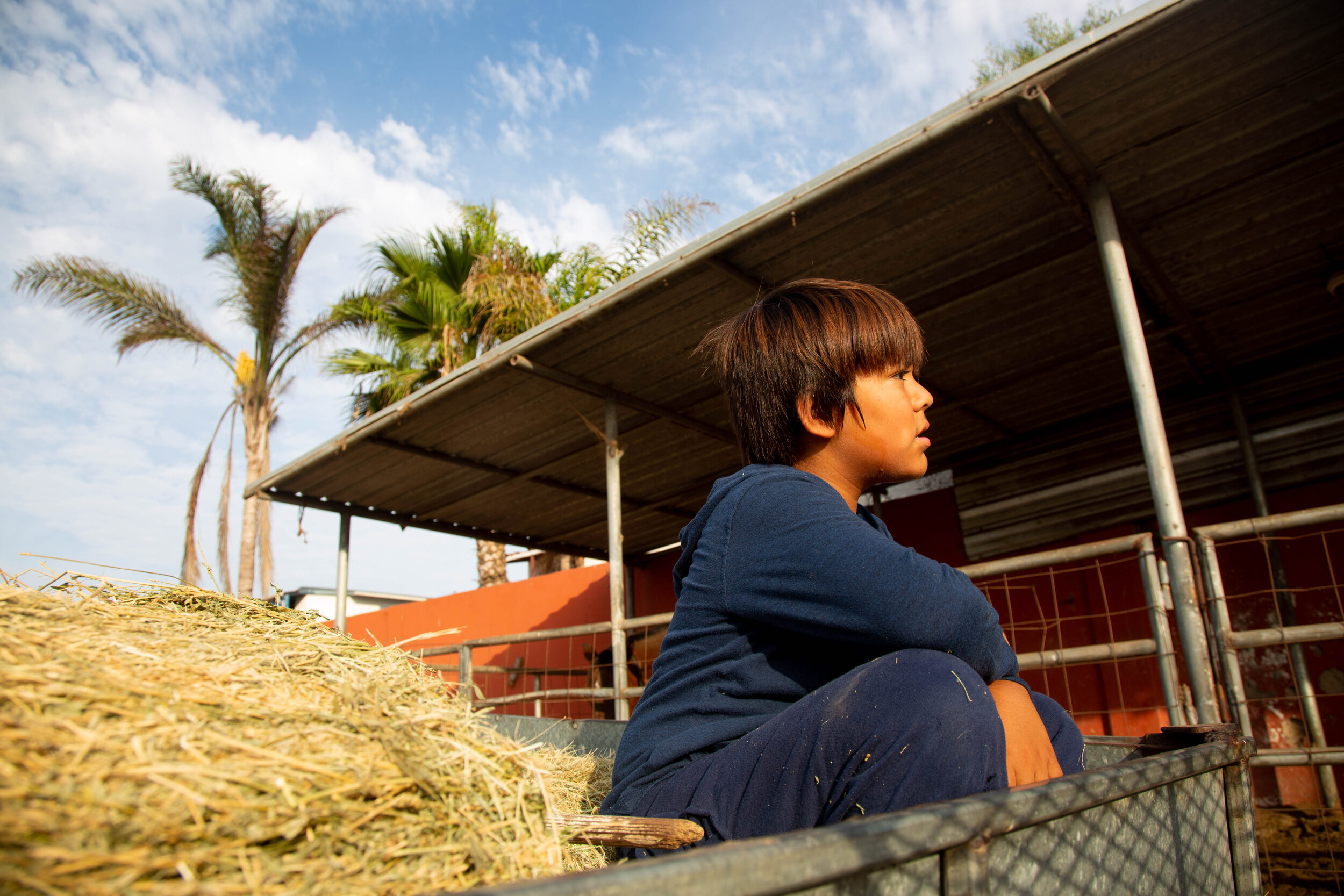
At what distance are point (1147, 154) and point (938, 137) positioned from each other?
116cm

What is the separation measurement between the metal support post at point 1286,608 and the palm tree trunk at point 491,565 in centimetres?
1002

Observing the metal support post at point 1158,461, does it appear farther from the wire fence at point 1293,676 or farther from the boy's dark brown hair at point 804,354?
the boy's dark brown hair at point 804,354

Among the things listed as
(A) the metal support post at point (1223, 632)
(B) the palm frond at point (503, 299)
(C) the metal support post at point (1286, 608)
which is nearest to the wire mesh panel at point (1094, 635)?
(C) the metal support post at point (1286, 608)

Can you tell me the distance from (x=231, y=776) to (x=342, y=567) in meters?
8.04

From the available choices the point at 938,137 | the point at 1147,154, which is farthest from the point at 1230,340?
the point at 938,137

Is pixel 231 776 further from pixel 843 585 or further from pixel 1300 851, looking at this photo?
pixel 1300 851

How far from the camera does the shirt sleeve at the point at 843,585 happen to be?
111cm

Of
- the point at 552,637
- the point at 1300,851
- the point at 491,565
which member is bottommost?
the point at 1300,851

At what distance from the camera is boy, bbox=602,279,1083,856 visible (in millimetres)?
1014

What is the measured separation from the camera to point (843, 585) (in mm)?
1118

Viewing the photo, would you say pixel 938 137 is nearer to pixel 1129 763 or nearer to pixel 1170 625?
pixel 1129 763

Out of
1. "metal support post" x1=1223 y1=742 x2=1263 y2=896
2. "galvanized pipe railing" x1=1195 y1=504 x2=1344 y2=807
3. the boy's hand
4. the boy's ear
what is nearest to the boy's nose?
the boy's ear

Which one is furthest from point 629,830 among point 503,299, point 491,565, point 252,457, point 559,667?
point 252,457

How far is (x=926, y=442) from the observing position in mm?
1608
